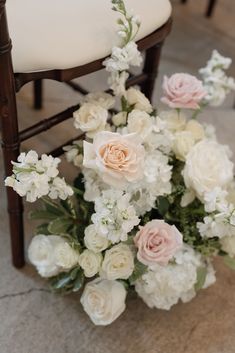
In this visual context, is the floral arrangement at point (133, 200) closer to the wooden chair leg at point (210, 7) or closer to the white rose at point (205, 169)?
the white rose at point (205, 169)

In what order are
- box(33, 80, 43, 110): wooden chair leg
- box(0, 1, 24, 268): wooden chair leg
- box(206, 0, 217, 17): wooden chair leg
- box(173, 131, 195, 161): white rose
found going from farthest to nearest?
box(206, 0, 217, 17): wooden chair leg < box(33, 80, 43, 110): wooden chair leg < box(173, 131, 195, 161): white rose < box(0, 1, 24, 268): wooden chair leg

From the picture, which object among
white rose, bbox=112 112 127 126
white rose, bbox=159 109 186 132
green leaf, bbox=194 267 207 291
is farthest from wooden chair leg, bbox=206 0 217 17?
green leaf, bbox=194 267 207 291

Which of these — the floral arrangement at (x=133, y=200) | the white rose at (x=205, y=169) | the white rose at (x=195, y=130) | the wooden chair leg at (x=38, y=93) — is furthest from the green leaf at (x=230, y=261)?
the wooden chair leg at (x=38, y=93)

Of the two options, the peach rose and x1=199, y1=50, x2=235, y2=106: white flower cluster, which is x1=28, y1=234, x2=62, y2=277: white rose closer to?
the peach rose

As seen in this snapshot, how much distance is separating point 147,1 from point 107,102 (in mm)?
213

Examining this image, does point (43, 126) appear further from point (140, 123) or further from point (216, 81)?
point (216, 81)

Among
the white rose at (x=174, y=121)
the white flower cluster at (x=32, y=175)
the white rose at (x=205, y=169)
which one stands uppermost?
the white flower cluster at (x=32, y=175)

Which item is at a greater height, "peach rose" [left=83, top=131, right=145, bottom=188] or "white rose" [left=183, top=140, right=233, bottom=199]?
"peach rose" [left=83, top=131, right=145, bottom=188]

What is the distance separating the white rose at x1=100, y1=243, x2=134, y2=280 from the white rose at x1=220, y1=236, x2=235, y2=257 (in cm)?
19

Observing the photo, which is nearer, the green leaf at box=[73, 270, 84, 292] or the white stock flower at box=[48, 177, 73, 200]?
the white stock flower at box=[48, 177, 73, 200]

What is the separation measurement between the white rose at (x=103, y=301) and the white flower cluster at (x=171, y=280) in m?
0.05

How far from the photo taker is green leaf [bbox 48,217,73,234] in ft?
3.26

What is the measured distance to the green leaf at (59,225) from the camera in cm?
100

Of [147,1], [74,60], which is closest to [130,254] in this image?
[74,60]
